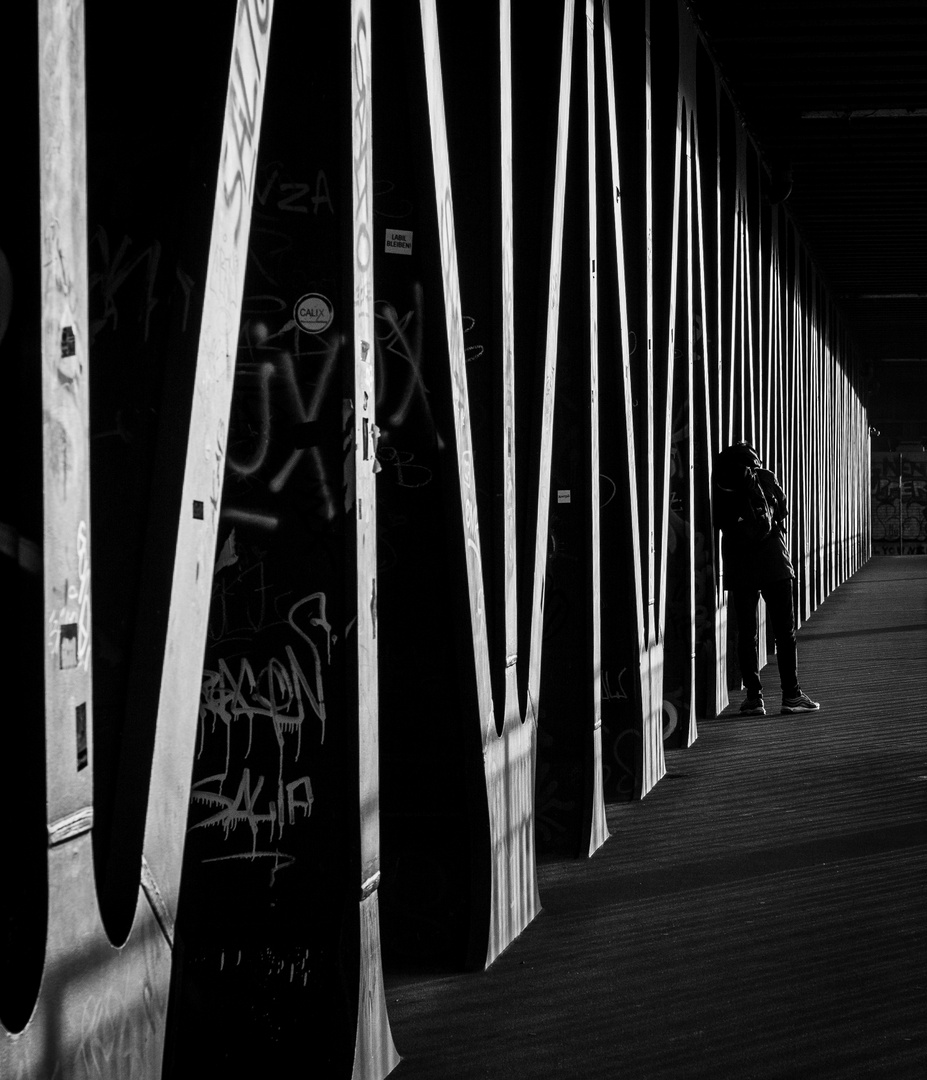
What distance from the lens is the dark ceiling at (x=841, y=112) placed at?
33.5 feet

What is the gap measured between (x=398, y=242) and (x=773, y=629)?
6.51m

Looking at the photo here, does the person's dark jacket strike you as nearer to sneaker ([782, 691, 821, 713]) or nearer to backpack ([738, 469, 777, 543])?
backpack ([738, 469, 777, 543])

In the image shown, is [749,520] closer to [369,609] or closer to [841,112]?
[841,112]

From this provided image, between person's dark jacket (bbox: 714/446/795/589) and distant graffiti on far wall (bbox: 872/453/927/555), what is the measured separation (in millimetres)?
39070

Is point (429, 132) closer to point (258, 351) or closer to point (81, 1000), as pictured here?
point (258, 351)

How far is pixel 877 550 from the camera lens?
4797cm

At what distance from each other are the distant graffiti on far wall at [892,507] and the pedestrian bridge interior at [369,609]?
4116 cm

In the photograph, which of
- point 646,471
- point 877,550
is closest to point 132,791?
point 646,471

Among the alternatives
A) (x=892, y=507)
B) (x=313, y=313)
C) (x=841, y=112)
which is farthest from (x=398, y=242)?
(x=892, y=507)

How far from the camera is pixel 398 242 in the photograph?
4199 mm

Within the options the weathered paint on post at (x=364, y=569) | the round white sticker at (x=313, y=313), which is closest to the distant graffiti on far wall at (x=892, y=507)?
the weathered paint on post at (x=364, y=569)

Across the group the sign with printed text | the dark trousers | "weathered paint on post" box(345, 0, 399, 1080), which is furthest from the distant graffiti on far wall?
"weathered paint on post" box(345, 0, 399, 1080)

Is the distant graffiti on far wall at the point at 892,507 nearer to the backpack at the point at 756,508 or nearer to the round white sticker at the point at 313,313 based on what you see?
the backpack at the point at 756,508

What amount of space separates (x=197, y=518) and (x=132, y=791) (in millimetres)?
541
